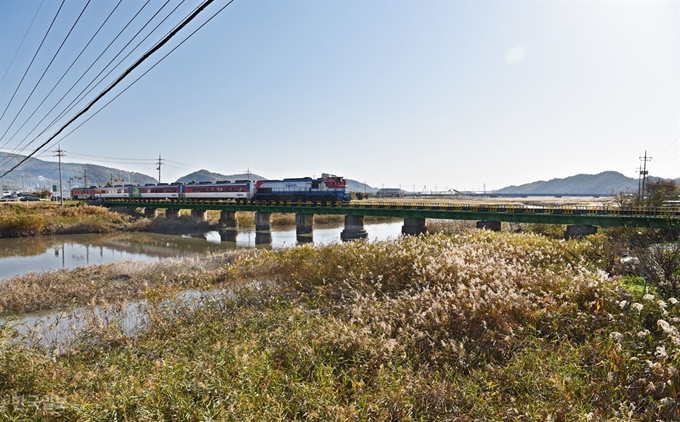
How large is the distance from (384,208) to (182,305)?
91.6 feet

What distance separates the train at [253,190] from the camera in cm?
4222

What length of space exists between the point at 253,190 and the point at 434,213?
2438cm

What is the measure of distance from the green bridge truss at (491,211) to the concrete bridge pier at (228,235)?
2664mm

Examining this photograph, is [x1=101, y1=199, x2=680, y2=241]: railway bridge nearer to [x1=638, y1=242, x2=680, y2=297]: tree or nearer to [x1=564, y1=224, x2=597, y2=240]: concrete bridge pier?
[x1=564, y1=224, x2=597, y2=240]: concrete bridge pier

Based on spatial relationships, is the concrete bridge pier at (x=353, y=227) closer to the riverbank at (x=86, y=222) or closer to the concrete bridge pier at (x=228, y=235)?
the concrete bridge pier at (x=228, y=235)

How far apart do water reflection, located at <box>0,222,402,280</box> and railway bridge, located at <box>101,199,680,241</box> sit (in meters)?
2.46

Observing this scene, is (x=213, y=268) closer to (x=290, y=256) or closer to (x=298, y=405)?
(x=290, y=256)

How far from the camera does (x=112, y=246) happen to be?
35.2m

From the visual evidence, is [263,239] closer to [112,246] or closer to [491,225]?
[112,246]

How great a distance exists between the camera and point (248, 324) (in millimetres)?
8695

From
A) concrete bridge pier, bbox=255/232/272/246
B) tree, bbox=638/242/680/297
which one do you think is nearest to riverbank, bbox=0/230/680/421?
tree, bbox=638/242/680/297

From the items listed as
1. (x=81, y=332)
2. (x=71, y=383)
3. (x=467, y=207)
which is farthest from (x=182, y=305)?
(x=467, y=207)

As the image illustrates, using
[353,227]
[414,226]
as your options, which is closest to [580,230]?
[414,226]

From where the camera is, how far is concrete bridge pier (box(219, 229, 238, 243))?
41062 mm
